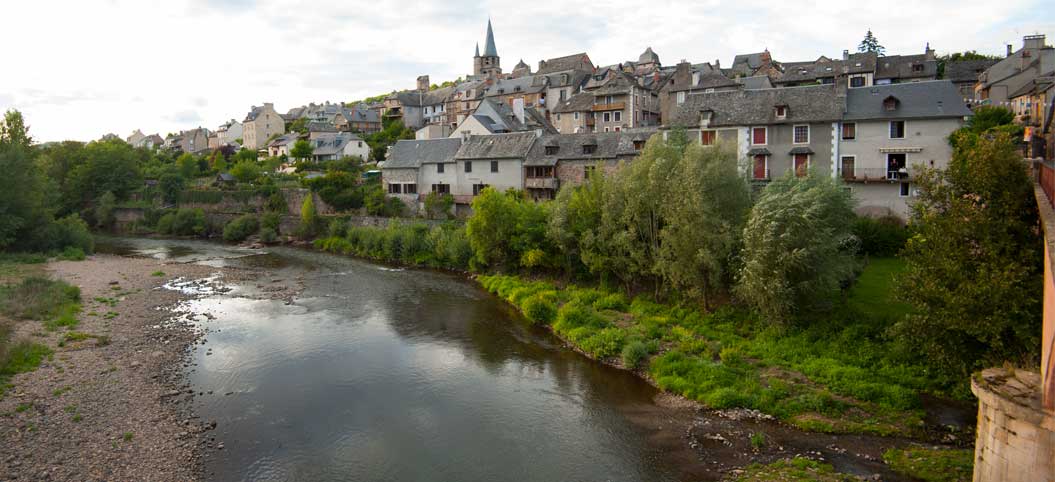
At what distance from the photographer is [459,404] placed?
17.6 meters

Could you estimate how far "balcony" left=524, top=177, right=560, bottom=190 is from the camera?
4072cm

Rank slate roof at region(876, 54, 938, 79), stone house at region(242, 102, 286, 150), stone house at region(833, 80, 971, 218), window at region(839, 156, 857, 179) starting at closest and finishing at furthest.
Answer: stone house at region(833, 80, 971, 218), window at region(839, 156, 857, 179), slate roof at region(876, 54, 938, 79), stone house at region(242, 102, 286, 150)

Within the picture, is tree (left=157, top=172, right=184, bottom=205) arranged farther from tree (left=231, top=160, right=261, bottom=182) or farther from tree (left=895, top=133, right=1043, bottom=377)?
tree (left=895, top=133, right=1043, bottom=377)

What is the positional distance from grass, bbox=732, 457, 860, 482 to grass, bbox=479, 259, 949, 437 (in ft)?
7.13

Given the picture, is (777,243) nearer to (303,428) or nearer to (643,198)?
(643,198)

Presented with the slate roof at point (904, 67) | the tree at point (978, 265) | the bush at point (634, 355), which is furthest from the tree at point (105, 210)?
the slate roof at point (904, 67)

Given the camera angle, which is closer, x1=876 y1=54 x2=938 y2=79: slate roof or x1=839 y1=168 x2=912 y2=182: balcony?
x1=839 y1=168 x2=912 y2=182: balcony

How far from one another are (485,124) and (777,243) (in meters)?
36.1

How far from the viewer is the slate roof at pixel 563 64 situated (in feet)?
244

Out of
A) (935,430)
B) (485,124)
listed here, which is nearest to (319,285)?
(485,124)

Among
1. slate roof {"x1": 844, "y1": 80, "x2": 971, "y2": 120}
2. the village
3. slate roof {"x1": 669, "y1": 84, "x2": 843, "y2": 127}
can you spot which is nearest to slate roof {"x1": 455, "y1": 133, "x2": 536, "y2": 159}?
the village

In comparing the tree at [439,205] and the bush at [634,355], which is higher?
the tree at [439,205]

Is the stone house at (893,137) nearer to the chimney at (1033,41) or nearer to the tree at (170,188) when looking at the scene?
the chimney at (1033,41)

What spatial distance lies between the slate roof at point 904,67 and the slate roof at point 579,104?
24.8 meters
